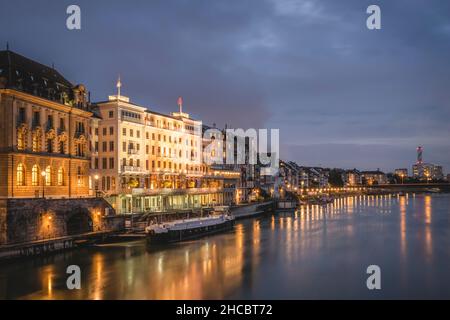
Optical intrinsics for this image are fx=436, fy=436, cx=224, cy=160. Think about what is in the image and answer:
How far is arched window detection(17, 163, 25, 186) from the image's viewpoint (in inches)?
1837

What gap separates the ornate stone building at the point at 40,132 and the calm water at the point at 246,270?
10178mm

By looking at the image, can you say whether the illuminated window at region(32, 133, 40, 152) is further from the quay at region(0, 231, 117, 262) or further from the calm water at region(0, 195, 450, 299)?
the calm water at region(0, 195, 450, 299)

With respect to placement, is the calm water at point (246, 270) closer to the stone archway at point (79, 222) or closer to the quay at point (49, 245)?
the quay at point (49, 245)

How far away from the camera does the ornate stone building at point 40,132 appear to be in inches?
1804

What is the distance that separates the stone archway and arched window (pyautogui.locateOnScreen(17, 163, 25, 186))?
675 centimetres

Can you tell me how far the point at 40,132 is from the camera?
50.0 m

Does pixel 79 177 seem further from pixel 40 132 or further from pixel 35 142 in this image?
pixel 40 132

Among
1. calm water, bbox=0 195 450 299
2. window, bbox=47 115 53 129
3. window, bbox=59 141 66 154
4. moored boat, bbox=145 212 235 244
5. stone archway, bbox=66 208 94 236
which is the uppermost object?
window, bbox=47 115 53 129

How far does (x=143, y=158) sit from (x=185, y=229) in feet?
62.0

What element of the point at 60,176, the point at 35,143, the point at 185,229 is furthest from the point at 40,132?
the point at 185,229

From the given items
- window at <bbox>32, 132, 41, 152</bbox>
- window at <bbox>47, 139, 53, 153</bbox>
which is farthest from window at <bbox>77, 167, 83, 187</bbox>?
window at <bbox>32, 132, 41, 152</bbox>

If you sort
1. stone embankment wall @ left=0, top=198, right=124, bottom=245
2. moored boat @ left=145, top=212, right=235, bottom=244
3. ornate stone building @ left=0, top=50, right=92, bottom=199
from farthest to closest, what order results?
moored boat @ left=145, top=212, right=235, bottom=244
ornate stone building @ left=0, top=50, right=92, bottom=199
stone embankment wall @ left=0, top=198, right=124, bottom=245

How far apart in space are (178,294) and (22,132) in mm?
27397

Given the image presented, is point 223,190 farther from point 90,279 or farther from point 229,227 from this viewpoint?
point 90,279
